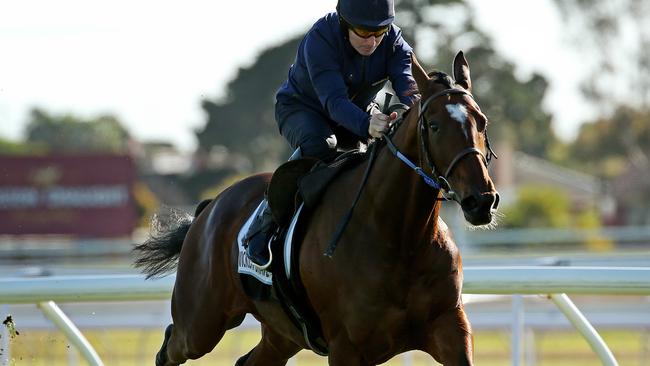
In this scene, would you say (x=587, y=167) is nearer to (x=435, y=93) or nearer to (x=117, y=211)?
(x=117, y=211)

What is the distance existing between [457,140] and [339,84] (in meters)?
1.02

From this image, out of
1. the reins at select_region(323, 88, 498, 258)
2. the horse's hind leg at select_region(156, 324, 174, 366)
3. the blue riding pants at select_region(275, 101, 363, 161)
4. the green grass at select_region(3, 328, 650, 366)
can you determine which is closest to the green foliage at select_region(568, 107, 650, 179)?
the green grass at select_region(3, 328, 650, 366)

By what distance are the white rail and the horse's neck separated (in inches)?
42.5

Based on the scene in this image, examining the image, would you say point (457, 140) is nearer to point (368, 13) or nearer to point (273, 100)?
point (368, 13)

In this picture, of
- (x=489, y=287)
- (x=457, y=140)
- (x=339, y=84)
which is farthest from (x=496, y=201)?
(x=489, y=287)

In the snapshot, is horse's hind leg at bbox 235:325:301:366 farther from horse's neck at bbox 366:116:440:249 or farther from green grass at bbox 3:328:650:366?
green grass at bbox 3:328:650:366

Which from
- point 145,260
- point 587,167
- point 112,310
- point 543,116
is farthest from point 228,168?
point 145,260

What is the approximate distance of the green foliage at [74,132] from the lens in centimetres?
5588

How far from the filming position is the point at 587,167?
6469cm

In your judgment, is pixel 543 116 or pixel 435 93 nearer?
pixel 435 93

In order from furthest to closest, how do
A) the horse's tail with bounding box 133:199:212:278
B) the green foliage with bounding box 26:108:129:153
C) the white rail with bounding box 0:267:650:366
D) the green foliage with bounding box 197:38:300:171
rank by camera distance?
the green foliage with bounding box 26:108:129:153 → the green foliage with bounding box 197:38:300:171 → the horse's tail with bounding box 133:199:212:278 → the white rail with bounding box 0:267:650:366

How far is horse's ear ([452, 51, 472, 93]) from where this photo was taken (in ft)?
18.6

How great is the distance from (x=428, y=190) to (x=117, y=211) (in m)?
23.9

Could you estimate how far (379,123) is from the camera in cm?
587
